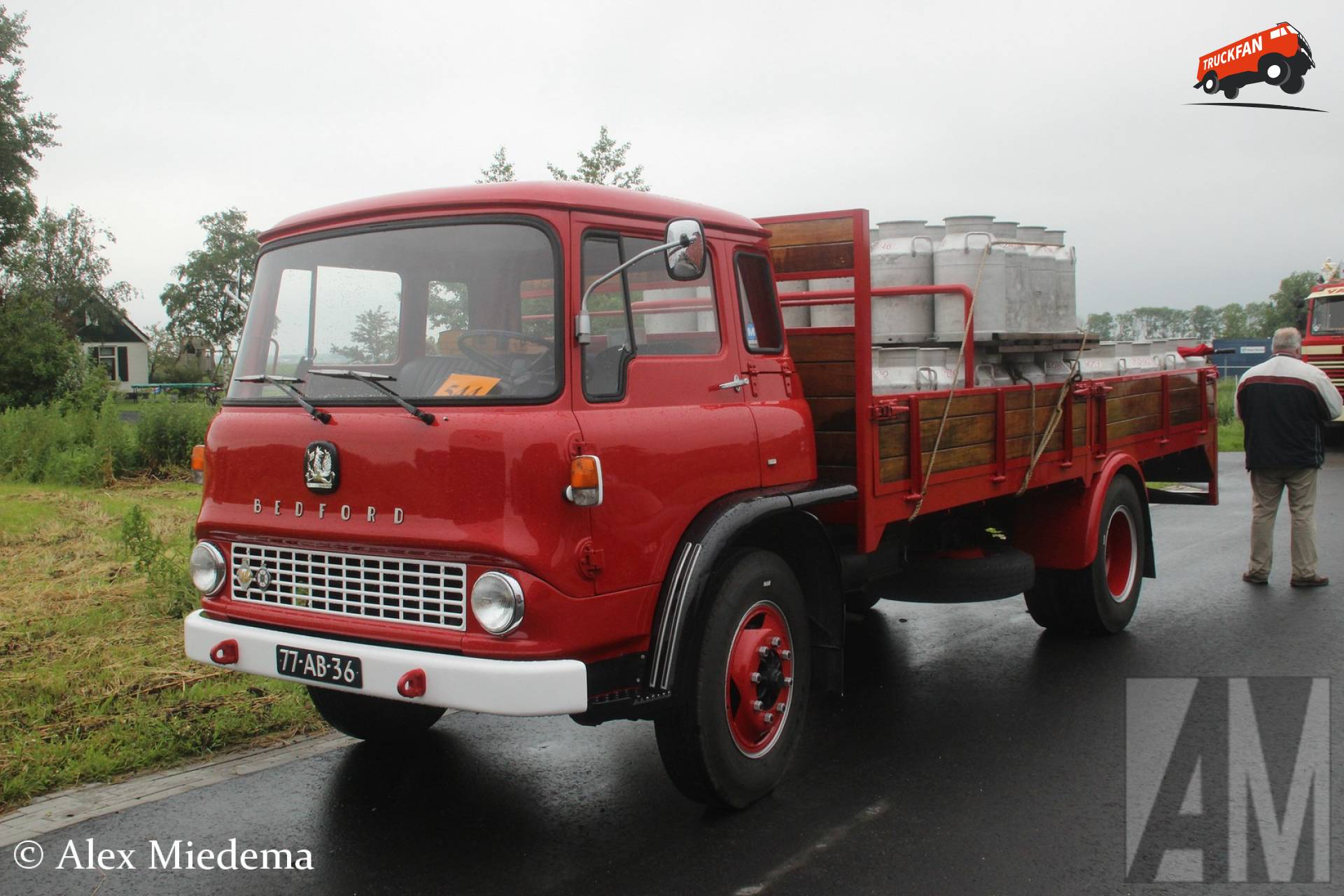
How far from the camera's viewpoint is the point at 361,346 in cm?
430

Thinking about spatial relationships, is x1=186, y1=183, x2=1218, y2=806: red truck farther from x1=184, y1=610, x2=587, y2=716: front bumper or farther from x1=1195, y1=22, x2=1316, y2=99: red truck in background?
x1=1195, y1=22, x2=1316, y2=99: red truck in background

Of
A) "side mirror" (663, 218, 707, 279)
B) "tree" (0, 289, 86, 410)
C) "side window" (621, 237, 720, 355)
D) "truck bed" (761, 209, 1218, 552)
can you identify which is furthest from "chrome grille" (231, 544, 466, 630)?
"tree" (0, 289, 86, 410)

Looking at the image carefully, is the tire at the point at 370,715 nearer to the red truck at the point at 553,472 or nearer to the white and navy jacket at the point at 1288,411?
the red truck at the point at 553,472

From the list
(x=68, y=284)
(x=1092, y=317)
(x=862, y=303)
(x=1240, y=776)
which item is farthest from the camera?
(x=68, y=284)

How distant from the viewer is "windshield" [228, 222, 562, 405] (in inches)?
153

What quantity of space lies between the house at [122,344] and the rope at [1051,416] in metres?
63.0

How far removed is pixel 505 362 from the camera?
154 inches

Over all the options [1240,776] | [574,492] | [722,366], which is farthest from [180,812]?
[1240,776]

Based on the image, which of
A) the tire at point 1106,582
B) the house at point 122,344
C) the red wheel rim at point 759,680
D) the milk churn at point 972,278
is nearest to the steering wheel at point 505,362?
the red wheel rim at point 759,680

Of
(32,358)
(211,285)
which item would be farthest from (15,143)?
(211,285)

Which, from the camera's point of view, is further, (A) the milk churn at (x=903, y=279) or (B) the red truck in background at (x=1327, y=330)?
(B) the red truck in background at (x=1327, y=330)

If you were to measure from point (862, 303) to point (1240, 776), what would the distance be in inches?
95.3

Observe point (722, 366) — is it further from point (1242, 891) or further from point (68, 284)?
point (68, 284)

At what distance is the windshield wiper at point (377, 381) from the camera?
3.79 meters
